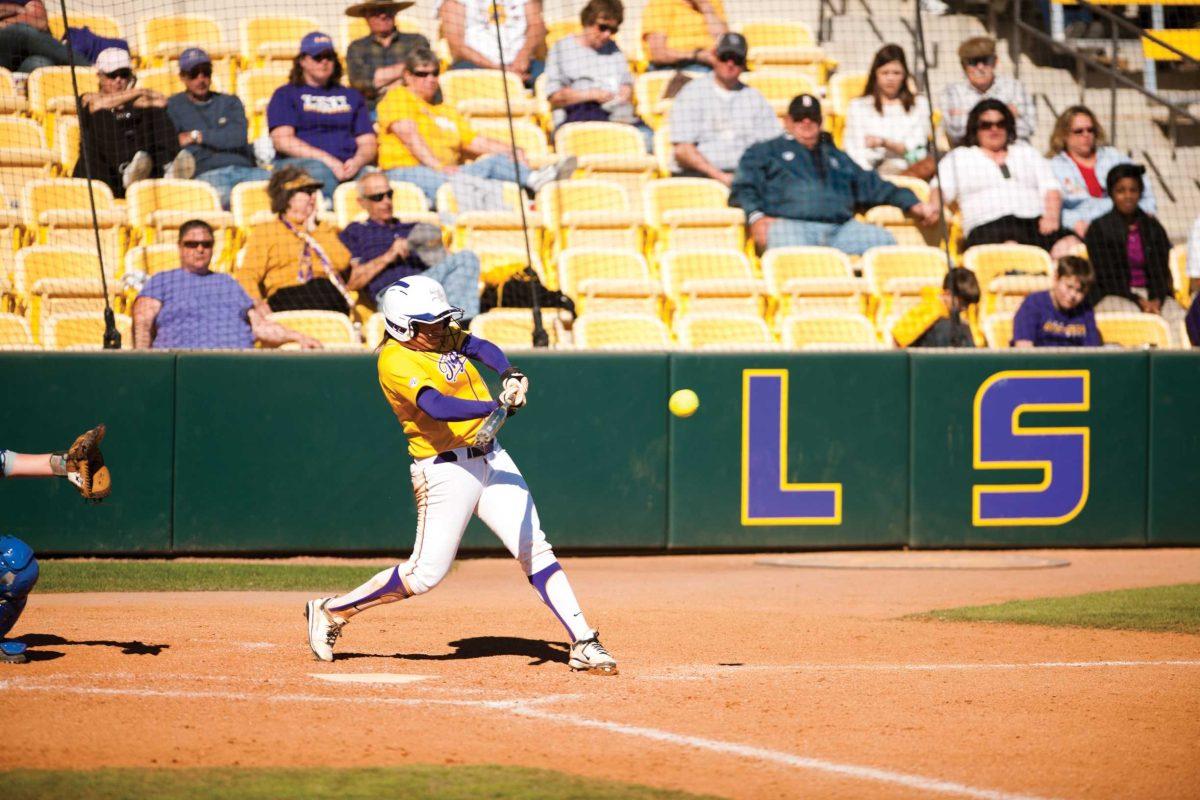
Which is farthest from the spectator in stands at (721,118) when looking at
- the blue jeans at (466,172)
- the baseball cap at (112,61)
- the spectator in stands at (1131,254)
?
the baseball cap at (112,61)

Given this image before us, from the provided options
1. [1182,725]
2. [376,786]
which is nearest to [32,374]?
[376,786]

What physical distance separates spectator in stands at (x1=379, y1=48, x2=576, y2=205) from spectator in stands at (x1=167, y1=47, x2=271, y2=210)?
118cm

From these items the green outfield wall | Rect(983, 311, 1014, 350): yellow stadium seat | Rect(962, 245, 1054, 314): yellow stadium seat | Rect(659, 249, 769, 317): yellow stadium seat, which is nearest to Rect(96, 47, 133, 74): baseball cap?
the green outfield wall

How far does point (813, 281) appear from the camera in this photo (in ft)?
43.2

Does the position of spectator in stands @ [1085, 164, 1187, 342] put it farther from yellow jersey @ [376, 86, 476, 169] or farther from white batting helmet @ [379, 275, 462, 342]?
white batting helmet @ [379, 275, 462, 342]

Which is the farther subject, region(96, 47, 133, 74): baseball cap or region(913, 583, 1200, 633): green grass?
region(96, 47, 133, 74): baseball cap

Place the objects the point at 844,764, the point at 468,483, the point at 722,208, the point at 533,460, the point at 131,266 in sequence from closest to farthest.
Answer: the point at 844,764 → the point at 468,483 → the point at 533,460 → the point at 131,266 → the point at 722,208

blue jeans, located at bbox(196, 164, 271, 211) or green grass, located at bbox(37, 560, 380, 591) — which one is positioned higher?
blue jeans, located at bbox(196, 164, 271, 211)

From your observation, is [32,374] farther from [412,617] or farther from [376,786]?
[376,786]

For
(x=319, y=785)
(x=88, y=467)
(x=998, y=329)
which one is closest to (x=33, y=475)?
(x=88, y=467)

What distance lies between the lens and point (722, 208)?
1398 centimetres

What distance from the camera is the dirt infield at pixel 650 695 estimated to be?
5160 millimetres

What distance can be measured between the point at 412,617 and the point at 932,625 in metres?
2.92

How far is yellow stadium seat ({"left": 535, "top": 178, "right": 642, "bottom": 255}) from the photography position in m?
13.6
